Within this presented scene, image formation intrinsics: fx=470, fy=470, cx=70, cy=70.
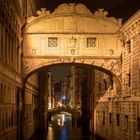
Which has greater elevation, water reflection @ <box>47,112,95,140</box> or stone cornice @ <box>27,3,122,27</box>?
stone cornice @ <box>27,3,122,27</box>

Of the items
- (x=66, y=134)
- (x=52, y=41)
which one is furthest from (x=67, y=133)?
(x=52, y=41)

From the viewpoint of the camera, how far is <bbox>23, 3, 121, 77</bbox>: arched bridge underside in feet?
86.1

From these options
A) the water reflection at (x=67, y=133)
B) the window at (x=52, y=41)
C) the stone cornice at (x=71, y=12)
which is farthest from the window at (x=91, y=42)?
the water reflection at (x=67, y=133)

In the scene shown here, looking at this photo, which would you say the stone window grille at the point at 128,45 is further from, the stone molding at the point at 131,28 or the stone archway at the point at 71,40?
the stone archway at the point at 71,40

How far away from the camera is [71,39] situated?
2636 centimetres

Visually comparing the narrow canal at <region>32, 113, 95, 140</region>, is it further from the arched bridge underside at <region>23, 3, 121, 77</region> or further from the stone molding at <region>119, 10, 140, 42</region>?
the stone molding at <region>119, 10, 140, 42</region>

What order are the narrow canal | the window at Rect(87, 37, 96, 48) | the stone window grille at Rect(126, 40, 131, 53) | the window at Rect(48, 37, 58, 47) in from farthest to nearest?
the narrow canal
the window at Rect(87, 37, 96, 48)
the window at Rect(48, 37, 58, 47)
the stone window grille at Rect(126, 40, 131, 53)

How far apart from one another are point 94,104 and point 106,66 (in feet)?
34.9

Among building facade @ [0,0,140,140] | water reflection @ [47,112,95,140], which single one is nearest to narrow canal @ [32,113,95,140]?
Answer: water reflection @ [47,112,95,140]

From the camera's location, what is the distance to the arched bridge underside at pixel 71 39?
26250 mm

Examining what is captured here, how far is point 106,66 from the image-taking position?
26453 millimetres

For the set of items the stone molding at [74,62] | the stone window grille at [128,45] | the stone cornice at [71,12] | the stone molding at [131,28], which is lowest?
the stone molding at [74,62]

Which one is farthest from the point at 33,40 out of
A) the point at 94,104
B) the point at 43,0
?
the point at 43,0

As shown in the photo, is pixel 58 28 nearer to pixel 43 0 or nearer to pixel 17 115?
pixel 17 115
